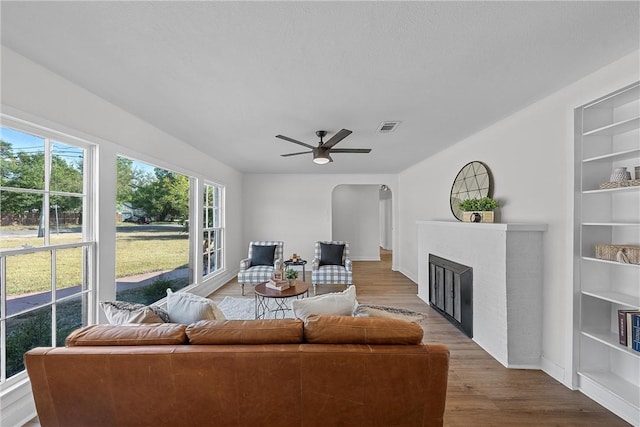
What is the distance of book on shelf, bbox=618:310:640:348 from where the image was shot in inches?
73.3

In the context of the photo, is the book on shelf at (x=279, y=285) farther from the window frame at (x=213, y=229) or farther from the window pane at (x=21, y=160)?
the window pane at (x=21, y=160)

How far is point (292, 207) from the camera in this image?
6633mm

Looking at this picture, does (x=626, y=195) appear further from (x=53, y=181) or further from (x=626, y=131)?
(x=53, y=181)

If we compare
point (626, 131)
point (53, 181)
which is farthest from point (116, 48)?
point (626, 131)

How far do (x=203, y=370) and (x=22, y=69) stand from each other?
7.58 ft

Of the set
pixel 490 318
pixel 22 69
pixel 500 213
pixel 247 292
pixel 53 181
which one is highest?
pixel 22 69

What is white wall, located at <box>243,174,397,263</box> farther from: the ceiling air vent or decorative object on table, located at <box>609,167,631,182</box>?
decorative object on table, located at <box>609,167,631,182</box>

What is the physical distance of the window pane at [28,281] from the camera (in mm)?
1829

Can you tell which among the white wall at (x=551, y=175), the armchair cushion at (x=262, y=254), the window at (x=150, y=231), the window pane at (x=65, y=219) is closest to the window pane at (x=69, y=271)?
the window pane at (x=65, y=219)

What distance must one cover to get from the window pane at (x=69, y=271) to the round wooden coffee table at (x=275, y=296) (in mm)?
1710

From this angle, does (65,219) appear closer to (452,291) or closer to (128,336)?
(128,336)

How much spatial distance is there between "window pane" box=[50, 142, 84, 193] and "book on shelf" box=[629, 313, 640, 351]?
14.6ft

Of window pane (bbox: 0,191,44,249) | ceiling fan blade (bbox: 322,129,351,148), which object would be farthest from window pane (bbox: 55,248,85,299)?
ceiling fan blade (bbox: 322,129,351,148)

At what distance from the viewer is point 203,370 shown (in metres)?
1.43
